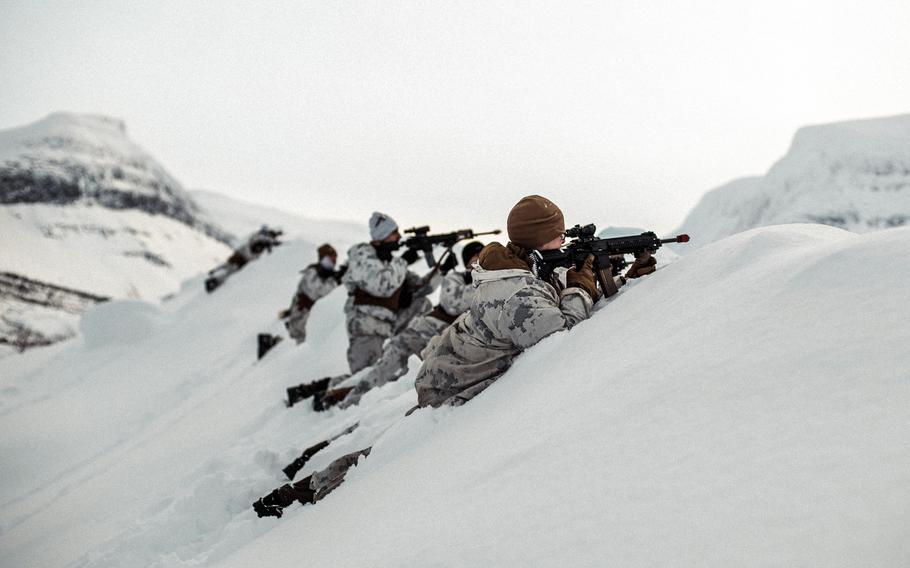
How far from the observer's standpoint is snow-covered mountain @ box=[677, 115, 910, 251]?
47469mm

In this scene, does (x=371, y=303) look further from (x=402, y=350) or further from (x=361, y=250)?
(x=402, y=350)

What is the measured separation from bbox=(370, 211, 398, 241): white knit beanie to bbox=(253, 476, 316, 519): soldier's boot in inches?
137

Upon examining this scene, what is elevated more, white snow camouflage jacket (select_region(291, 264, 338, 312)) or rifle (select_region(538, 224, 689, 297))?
rifle (select_region(538, 224, 689, 297))

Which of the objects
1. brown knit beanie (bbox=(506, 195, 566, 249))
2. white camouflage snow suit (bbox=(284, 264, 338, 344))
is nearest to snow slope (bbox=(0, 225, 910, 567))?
brown knit beanie (bbox=(506, 195, 566, 249))

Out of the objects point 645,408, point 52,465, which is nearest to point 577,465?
point 645,408

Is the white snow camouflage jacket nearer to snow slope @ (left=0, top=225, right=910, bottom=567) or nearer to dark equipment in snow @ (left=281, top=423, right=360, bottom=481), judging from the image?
snow slope @ (left=0, top=225, right=910, bottom=567)

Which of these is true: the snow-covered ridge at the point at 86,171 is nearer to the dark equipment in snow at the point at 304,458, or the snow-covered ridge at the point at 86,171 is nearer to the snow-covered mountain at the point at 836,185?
the snow-covered mountain at the point at 836,185

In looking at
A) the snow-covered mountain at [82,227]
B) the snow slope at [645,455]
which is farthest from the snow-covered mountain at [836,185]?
the snow-covered mountain at [82,227]

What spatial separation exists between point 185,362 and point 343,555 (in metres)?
10.7

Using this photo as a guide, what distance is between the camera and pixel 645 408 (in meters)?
2.09

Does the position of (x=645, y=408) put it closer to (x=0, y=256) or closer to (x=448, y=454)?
(x=448, y=454)

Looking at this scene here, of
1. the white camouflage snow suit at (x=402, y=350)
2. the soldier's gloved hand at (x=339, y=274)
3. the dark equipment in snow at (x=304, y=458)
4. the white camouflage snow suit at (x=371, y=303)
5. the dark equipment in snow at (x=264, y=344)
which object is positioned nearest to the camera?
the dark equipment in snow at (x=304, y=458)

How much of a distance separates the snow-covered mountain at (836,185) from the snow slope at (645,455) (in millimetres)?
44284

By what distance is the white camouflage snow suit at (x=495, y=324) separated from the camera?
3.56 m
